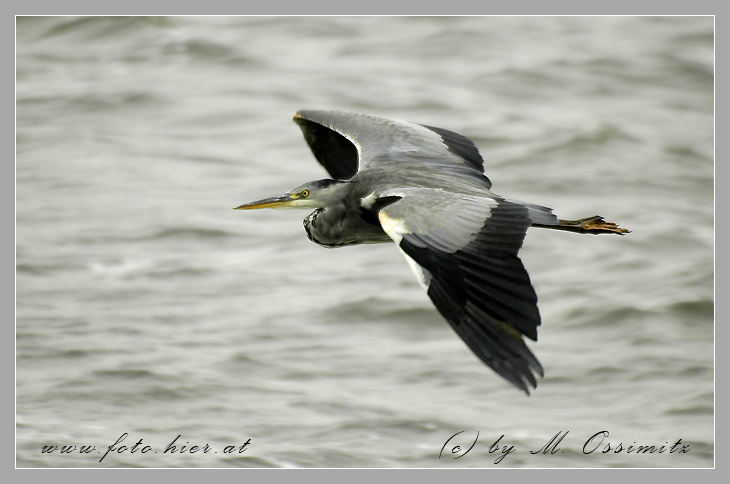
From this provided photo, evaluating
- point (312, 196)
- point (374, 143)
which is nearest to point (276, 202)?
point (312, 196)

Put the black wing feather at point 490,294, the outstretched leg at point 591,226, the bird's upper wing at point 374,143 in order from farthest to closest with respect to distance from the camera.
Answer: the bird's upper wing at point 374,143 < the outstretched leg at point 591,226 < the black wing feather at point 490,294

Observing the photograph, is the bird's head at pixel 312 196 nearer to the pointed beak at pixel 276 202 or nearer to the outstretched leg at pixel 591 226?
the pointed beak at pixel 276 202

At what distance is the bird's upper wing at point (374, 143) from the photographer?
7.84 m

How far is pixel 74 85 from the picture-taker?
695 inches

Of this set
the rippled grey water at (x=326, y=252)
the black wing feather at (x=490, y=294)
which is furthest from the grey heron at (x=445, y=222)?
the rippled grey water at (x=326, y=252)

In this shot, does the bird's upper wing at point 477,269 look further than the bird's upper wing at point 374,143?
No

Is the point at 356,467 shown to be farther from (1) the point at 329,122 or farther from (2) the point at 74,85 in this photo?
(2) the point at 74,85

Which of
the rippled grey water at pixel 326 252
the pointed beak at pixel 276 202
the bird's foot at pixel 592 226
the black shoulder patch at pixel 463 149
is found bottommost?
the rippled grey water at pixel 326 252

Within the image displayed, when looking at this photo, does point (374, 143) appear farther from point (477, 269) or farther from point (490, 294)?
point (490, 294)

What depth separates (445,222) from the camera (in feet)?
19.8

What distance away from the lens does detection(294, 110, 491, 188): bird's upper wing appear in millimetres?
7840

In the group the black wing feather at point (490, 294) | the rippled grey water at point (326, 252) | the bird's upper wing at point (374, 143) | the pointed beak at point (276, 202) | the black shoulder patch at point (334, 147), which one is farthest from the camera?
the rippled grey water at point (326, 252)

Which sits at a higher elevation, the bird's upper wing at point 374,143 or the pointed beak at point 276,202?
the bird's upper wing at point 374,143

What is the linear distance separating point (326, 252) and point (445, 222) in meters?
7.95
